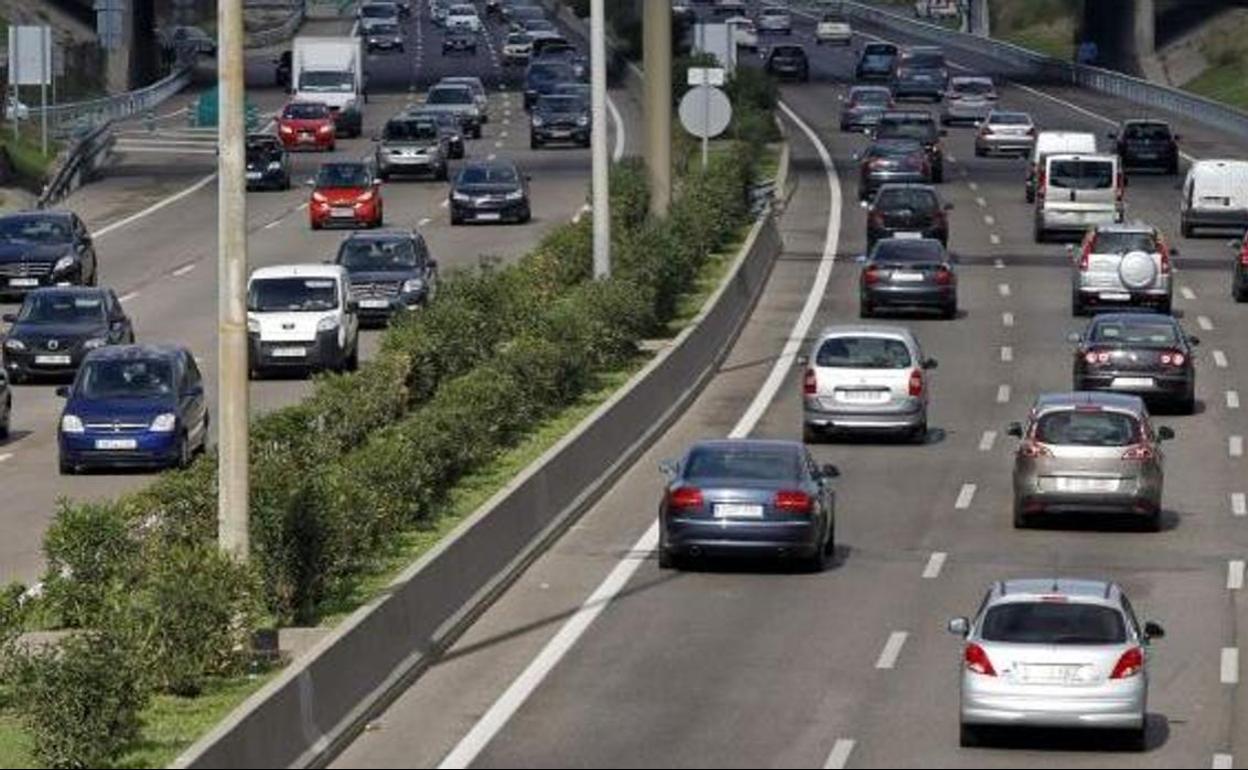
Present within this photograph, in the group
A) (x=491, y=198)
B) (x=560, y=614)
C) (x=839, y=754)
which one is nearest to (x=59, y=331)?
(x=560, y=614)

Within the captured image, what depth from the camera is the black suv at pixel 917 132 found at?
3477 inches

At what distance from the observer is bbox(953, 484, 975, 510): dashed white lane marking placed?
40.9 metres

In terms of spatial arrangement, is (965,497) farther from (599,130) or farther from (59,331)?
(59,331)

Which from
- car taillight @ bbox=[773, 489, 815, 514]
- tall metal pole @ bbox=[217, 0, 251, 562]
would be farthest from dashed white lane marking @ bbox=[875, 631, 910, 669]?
tall metal pole @ bbox=[217, 0, 251, 562]

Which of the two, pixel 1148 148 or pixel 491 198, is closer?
pixel 491 198

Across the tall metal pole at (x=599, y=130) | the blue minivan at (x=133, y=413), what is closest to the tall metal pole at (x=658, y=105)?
the tall metal pole at (x=599, y=130)

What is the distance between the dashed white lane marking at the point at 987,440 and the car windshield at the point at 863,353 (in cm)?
148

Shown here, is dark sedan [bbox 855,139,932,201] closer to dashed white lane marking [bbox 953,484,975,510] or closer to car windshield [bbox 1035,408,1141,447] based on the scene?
dashed white lane marking [bbox 953,484,975,510]

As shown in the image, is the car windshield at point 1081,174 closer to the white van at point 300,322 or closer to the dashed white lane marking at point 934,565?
the white van at point 300,322

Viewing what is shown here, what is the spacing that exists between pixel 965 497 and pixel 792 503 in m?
7.24

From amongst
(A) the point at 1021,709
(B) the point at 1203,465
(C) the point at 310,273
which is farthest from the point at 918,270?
(A) the point at 1021,709

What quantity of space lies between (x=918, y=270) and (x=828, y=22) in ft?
339

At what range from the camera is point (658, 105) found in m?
62.7

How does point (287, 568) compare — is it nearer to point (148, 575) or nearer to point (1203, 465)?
point (148, 575)
